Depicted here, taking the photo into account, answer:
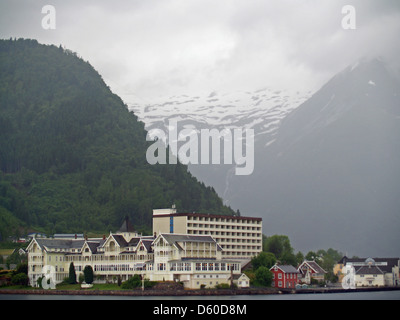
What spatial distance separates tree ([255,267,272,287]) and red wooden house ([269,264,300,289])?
3596 mm

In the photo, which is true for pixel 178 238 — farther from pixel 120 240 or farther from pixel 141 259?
pixel 120 240

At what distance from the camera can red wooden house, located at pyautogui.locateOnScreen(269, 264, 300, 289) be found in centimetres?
13312

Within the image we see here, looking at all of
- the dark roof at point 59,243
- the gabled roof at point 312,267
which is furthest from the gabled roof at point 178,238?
the gabled roof at point 312,267

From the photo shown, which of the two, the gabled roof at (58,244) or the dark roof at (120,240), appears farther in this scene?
the gabled roof at (58,244)

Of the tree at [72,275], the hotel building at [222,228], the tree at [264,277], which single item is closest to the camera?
the tree at [264,277]

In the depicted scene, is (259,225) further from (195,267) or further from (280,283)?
(195,267)

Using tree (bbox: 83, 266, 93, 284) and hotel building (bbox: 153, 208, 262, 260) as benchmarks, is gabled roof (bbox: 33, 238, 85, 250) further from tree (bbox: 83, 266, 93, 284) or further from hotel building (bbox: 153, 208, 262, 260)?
hotel building (bbox: 153, 208, 262, 260)

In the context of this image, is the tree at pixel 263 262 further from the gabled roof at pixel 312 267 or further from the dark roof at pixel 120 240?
the dark roof at pixel 120 240

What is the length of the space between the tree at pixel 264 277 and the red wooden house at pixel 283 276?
3.60 m

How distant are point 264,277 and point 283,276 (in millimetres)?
5040

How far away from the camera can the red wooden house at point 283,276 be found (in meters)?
133

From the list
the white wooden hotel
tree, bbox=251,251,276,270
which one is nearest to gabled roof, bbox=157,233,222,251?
the white wooden hotel
